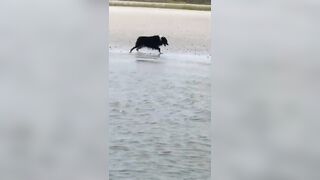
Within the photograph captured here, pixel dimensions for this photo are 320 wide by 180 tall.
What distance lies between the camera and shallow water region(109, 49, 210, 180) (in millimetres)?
2043

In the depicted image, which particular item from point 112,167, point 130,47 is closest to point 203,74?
point 130,47

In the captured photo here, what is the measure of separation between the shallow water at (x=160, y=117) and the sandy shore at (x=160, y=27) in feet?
0.15

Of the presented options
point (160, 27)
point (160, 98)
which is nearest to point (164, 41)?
point (160, 27)

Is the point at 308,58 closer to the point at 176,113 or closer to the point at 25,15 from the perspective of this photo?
the point at 176,113

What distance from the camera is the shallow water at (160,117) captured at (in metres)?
2.04

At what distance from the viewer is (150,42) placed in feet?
6.80

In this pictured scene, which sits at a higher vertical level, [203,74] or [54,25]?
[54,25]

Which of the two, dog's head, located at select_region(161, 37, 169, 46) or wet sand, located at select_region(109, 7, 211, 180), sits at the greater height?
dog's head, located at select_region(161, 37, 169, 46)

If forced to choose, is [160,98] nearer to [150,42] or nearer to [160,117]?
[160,117]

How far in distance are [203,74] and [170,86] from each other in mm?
138

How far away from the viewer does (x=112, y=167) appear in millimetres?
2070

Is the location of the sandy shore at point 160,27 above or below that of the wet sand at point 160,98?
above

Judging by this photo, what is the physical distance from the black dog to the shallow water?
0.04 m

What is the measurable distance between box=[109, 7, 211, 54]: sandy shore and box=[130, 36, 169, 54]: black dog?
0.02 meters
